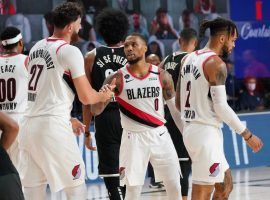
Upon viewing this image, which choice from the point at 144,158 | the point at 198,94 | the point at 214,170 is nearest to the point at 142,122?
the point at 144,158

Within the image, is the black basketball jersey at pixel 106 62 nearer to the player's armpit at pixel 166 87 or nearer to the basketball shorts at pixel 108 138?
the basketball shorts at pixel 108 138

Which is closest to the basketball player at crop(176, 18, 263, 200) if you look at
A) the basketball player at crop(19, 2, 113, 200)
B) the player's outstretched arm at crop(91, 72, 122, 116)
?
the player's outstretched arm at crop(91, 72, 122, 116)

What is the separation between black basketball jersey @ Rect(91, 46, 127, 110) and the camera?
8797 millimetres

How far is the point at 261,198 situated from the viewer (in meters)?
10.9

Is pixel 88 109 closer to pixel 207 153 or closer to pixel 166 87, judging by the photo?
→ pixel 166 87

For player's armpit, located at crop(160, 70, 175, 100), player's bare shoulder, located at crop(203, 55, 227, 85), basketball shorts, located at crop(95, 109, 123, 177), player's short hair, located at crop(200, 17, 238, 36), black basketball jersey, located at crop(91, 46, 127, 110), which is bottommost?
basketball shorts, located at crop(95, 109, 123, 177)

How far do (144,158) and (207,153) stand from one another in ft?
2.53

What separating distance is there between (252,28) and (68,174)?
11.9 metres

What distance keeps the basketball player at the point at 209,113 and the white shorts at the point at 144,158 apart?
436mm

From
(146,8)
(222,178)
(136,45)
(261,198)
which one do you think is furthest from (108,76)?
(146,8)

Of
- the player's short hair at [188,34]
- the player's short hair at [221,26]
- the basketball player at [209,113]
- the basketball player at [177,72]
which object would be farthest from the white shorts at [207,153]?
the player's short hair at [188,34]

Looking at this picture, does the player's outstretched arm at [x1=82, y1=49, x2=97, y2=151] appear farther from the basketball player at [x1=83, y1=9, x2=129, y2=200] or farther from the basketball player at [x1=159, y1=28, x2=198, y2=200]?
the basketball player at [x1=159, y1=28, x2=198, y2=200]

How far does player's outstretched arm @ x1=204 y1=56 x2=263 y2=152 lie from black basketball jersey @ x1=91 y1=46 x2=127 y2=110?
1.59 m

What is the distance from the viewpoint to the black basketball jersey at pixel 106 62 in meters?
8.80
